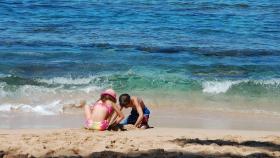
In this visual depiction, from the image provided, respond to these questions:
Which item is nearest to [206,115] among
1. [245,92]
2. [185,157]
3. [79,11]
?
[245,92]

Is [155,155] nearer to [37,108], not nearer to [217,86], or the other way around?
[37,108]

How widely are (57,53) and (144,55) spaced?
7.46ft

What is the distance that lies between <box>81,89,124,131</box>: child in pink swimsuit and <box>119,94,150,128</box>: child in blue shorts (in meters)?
0.17

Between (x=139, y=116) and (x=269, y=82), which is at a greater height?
(x=269, y=82)

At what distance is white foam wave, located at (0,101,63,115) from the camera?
37.2 ft

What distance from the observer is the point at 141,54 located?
56.4 feet

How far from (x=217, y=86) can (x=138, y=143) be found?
5.77 meters

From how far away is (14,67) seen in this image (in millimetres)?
15344

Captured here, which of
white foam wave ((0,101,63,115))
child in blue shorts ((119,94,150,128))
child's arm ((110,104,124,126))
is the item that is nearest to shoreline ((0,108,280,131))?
white foam wave ((0,101,63,115))

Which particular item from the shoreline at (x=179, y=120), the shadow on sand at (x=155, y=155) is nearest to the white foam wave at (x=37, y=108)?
the shoreline at (x=179, y=120)

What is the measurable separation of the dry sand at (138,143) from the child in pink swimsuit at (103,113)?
0.23 metres

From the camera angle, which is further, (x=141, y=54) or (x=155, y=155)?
(x=141, y=54)

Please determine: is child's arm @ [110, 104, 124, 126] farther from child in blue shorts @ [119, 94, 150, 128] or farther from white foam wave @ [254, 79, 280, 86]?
white foam wave @ [254, 79, 280, 86]

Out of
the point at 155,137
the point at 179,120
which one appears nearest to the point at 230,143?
the point at 155,137
